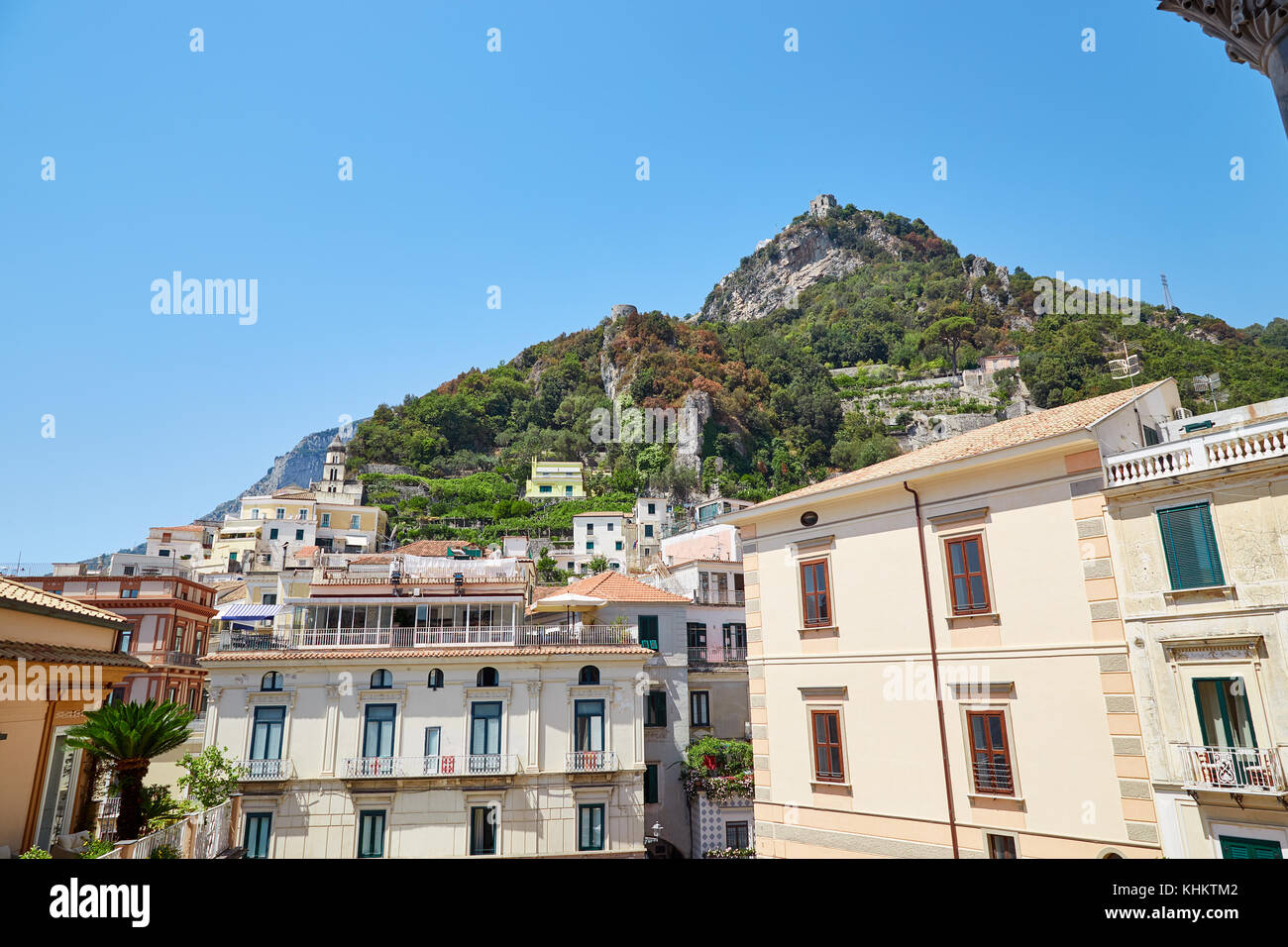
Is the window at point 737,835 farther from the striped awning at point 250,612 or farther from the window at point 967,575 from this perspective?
the striped awning at point 250,612

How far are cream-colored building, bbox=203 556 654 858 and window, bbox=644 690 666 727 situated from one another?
11.2ft

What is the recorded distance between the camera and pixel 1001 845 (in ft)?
40.6

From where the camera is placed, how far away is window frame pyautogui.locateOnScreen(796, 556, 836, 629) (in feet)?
50.2

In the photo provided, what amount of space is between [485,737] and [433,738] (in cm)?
147

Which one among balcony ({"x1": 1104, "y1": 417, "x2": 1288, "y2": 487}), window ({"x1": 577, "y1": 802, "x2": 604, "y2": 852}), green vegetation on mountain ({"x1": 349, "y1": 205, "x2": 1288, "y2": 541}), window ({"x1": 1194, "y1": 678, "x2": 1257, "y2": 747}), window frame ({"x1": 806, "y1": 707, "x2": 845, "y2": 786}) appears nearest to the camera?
window ({"x1": 1194, "y1": 678, "x2": 1257, "y2": 747})

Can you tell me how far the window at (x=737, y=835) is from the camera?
2484 centimetres

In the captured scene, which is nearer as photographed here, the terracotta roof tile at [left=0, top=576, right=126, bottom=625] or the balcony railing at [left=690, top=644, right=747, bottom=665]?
the terracotta roof tile at [left=0, top=576, right=126, bottom=625]

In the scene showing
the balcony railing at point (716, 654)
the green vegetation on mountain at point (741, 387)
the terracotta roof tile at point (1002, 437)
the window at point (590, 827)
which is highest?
the green vegetation on mountain at point (741, 387)

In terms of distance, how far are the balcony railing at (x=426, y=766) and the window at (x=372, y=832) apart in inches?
41.7

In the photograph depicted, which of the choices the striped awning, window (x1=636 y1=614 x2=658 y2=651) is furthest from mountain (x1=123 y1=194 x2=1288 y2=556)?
window (x1=636 y1=614 x2=658 y2=651)

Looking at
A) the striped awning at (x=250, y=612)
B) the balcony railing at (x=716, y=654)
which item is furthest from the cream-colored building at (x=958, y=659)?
the striped awning at (x=250, y=612)

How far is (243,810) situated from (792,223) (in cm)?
17103

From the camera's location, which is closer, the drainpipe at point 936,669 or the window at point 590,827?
the drainpipe at point 936,669

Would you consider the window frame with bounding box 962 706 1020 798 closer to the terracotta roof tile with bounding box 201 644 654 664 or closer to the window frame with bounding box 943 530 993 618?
the window frame with bounding box 943 530 993 618
